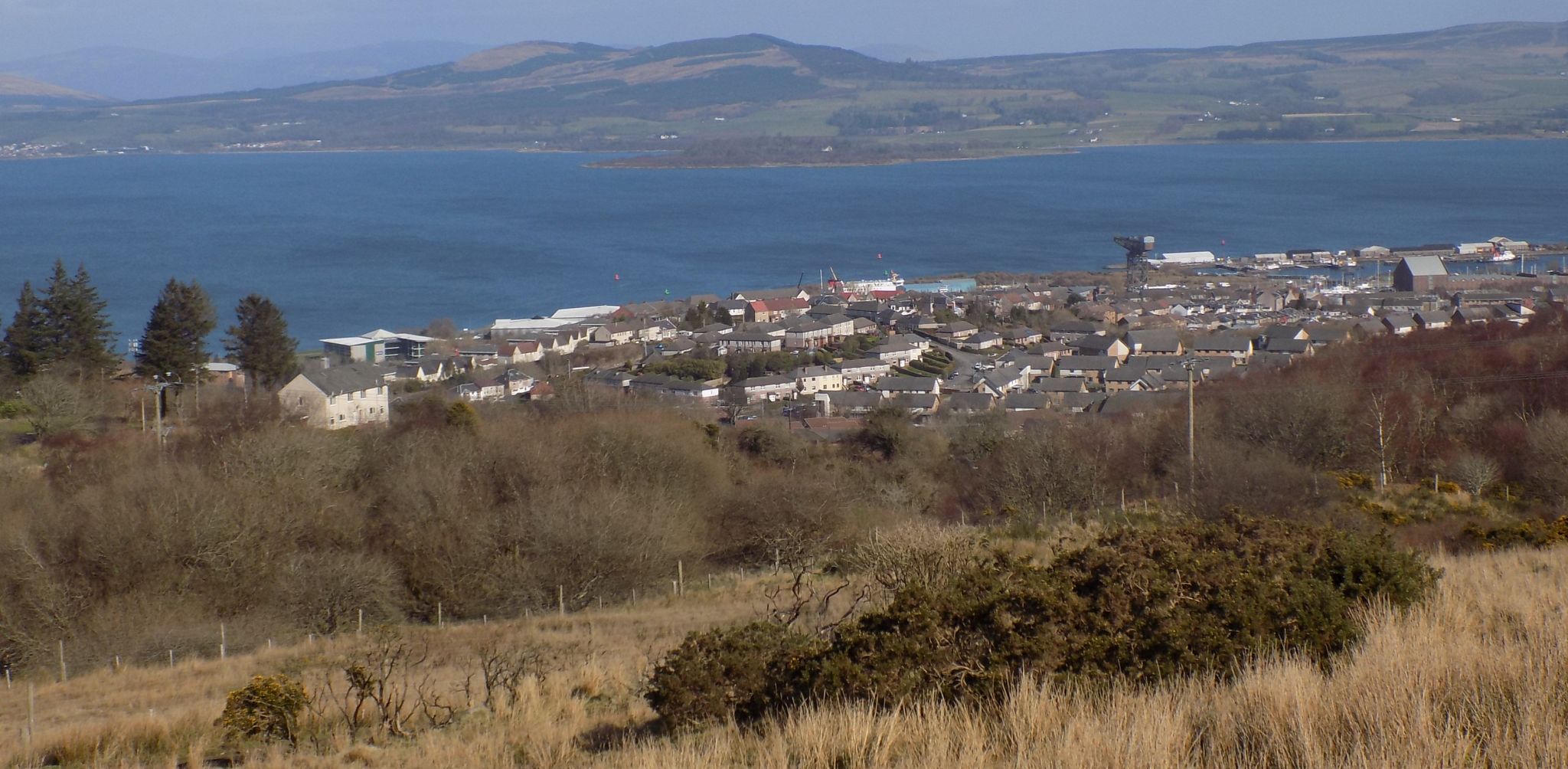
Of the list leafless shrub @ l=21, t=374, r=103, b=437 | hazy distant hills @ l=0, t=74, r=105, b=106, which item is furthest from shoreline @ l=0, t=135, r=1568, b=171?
leafless shrub @ l=21, t=374, r=103, b=437

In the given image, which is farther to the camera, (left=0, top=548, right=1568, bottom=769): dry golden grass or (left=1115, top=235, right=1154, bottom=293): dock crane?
(left=1115, top=235, right=1154, bottom=293): dock crane

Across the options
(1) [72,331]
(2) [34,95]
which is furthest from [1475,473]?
(2) [34,95]

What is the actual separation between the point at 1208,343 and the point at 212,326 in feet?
45.7

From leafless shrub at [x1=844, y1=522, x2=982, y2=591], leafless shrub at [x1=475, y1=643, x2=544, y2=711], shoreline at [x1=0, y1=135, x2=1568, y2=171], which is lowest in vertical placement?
leafless shrub at [x1=475, y1=643, x2=544, y2=711]

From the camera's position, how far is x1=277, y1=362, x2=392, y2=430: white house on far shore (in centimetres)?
1280

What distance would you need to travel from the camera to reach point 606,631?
5.30m

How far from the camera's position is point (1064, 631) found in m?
2.61

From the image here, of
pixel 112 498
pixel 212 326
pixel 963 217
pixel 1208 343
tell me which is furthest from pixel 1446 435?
pixel 963 217

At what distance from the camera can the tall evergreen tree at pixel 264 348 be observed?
594 inches

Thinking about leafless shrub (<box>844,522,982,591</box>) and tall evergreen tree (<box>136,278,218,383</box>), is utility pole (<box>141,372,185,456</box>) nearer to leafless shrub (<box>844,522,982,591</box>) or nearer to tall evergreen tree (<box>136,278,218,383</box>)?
tall evergreen tree (<box>136,278,218,383</box>)

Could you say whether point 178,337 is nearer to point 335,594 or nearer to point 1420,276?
point 335,594

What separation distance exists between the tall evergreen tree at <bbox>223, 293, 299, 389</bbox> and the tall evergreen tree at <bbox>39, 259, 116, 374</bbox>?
1.40m

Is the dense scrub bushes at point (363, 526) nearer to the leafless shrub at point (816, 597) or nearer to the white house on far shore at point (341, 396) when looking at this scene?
the leafless shrub at point (816, 597)

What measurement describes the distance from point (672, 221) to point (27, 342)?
36.6m
